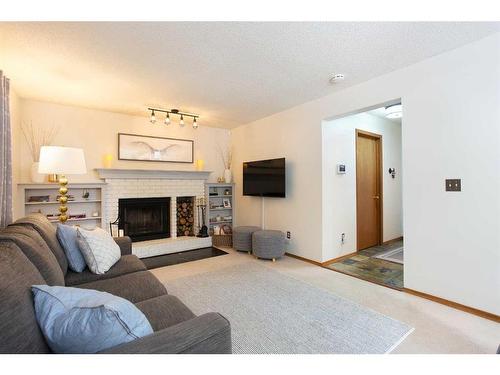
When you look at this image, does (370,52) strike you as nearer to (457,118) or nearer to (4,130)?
(457,118)

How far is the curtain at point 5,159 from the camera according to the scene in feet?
6.01

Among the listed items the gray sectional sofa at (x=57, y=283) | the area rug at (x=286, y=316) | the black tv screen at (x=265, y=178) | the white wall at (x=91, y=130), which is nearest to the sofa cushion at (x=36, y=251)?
the gray sectional sofa at (x=57, y=283)

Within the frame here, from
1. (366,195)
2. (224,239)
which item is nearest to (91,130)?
(224,239)

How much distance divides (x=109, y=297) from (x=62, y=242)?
51.6 inches

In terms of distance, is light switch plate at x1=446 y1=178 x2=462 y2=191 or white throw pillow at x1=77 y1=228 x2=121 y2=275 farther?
light switch plate at x1=446 y1=178 x2=462 y2=191

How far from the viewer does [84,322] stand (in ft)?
2.65

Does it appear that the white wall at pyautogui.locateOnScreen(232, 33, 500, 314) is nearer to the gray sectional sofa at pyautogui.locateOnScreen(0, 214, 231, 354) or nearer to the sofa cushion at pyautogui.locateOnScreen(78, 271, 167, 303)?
the gray sectional sofa at pyautogui.locateOnScreen(0, 214, 231, 354)

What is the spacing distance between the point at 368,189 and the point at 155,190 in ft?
12.3

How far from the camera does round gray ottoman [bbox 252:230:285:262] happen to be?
11.7 feet

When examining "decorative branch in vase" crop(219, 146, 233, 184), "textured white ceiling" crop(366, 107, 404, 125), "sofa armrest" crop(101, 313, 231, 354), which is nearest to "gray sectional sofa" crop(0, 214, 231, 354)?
"sofa armrest" crop(101, 313, 231, 354)

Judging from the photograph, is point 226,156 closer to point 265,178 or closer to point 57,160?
point 265,178

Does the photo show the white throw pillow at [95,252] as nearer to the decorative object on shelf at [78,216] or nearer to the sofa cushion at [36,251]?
the sofa cushion at [36,251]

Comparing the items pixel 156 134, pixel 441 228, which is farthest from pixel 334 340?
pixel 156 134

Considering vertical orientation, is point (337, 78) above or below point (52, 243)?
above
